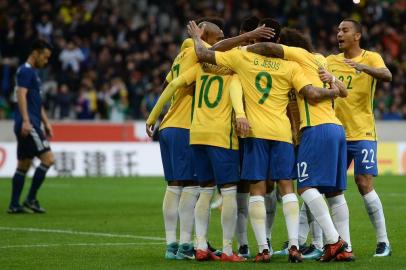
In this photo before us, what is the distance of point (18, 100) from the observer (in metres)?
16.8

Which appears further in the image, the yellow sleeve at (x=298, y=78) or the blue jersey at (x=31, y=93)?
the blue jersey at (x=31, y=93)

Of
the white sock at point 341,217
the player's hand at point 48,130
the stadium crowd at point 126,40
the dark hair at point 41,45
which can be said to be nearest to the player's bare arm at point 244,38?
the white sock at point 341,217

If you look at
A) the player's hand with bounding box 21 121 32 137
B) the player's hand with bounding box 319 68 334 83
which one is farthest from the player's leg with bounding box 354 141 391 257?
the player's hand with bounding box 21 121 32 137

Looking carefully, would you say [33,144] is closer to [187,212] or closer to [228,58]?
[187,212]

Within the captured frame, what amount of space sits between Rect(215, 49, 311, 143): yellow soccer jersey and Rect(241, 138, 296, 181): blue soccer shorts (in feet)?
0.42

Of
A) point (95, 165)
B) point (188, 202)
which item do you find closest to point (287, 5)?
point (95, 165)

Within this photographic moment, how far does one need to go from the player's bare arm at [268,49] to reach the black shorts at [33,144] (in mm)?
6949

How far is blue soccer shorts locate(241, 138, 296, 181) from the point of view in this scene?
10.5 meters

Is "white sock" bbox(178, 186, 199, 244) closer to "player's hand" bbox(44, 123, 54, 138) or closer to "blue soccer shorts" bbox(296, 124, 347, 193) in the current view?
"blue soccer shorts" bbox(296, 124, 347, 193)

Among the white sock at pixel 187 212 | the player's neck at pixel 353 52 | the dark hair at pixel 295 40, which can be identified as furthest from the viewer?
the player's neck at pixel 353 52

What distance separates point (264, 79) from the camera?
10.7 m

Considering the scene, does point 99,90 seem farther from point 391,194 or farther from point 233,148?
point 233,148

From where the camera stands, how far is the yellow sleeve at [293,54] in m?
10.7

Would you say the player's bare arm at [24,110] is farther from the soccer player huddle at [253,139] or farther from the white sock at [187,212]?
the white sock at [187,212]
